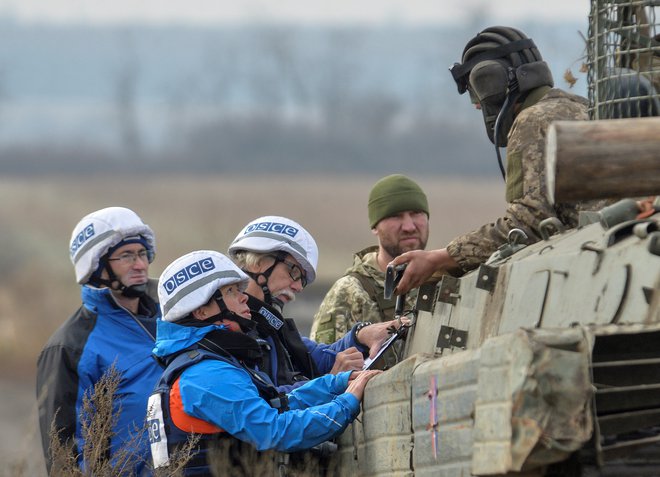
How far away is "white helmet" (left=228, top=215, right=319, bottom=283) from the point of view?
877 cm

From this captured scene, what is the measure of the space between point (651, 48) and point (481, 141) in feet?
70.0

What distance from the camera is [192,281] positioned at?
7922 millimetres

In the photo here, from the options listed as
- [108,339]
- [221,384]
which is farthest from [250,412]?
[108,339]

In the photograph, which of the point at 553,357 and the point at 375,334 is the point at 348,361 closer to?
the point at 375,334

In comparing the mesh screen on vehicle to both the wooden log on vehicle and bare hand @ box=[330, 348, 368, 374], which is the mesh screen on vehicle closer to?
the wooden log on vehicle

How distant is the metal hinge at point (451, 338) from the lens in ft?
24.9

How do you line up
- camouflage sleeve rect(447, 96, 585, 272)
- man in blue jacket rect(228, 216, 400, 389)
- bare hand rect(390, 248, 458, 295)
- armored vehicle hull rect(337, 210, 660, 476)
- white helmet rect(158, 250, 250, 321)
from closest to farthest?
armored vehicle hull rect(337, 210, 660, 476), white helmet rect(158, 250, 250, 321), camouflage sleeve rect(447, 96, 585, 272), bare hand rect(390, 248, 458, 295), man in blue jacket rect(228, 216, 400, 389)

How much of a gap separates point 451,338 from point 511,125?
1510 millimetres

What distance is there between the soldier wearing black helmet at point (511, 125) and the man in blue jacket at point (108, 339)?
5.36 ft

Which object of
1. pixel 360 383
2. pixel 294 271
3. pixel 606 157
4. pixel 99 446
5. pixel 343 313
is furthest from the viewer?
pixel 343 313

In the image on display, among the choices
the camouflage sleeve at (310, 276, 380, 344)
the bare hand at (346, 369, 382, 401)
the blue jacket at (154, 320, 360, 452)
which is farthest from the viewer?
the camouflage sleeve at (310, 276, 380, 344)

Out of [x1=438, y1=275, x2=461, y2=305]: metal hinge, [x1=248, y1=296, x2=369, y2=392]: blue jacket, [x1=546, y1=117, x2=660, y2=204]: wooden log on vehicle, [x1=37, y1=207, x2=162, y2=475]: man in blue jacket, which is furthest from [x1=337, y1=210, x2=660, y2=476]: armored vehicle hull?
[x1=37, y1=207, x2=162, y2=475]: man in blue jacket

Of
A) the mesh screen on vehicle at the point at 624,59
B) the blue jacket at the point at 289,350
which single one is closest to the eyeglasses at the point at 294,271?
the blue jacket at the point at 289,350

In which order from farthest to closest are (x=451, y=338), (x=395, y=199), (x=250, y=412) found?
1. (x=395, y=199)
2. (x=451, y=338)
3. (x=250, y=412)
